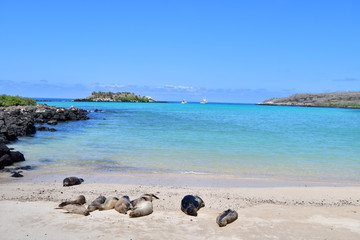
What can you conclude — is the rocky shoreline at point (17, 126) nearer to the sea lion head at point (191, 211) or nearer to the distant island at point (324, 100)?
the sea lion head at point (191, 211)

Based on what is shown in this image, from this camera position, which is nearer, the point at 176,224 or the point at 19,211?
the point at 176,224

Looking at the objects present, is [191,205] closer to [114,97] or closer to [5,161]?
[5,161]

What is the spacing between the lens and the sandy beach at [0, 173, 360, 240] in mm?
6312

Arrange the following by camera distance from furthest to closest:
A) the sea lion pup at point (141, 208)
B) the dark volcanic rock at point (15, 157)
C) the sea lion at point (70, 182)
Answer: the dark volcanic rock at point (15, 157)
the sea lion at point (70, 182)
the sea lion pup at point (141, 208)

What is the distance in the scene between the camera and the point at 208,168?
13.0 metres

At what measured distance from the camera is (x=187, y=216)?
24.0 feet

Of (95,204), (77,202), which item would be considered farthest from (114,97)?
(95,204)

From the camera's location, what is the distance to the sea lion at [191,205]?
7.37 meters

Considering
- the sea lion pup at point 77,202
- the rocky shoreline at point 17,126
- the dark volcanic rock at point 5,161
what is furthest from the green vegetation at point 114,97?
the sea lion pup at point 77,202

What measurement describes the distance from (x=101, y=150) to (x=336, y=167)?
10.7 meters

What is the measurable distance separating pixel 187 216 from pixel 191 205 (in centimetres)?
28

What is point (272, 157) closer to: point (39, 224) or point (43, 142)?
point (39, 224)

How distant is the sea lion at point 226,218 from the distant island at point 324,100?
137509 millimetres

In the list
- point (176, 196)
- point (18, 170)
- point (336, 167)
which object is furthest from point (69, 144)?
point (336, 167)
